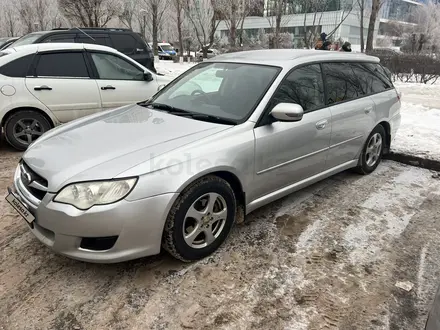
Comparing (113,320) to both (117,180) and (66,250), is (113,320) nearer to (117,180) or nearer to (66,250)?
(66,250)

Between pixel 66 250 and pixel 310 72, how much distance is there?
277 centimetres

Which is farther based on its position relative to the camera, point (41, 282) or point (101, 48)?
point (101, 48)

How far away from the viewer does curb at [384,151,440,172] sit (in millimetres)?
4961

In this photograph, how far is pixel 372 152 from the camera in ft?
15.4

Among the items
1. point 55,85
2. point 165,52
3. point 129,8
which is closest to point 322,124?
point 55,85

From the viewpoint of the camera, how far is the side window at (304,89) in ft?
10.9

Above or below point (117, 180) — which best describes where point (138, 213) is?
below

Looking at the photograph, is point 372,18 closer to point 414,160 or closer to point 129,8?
point 414,160

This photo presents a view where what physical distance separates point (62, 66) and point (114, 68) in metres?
0.83

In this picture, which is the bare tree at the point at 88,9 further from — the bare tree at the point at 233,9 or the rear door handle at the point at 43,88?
the rear door handle at the point at 43,88

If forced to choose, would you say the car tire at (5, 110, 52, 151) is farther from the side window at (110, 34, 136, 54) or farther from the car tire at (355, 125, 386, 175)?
the car tire at (355, 125, 386, 175)

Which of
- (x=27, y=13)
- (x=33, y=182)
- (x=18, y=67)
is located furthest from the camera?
(x=27, y=13)

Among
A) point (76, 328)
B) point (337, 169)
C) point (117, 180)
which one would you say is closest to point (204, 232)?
point (117, 180)

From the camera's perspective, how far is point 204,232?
9.32 feet
